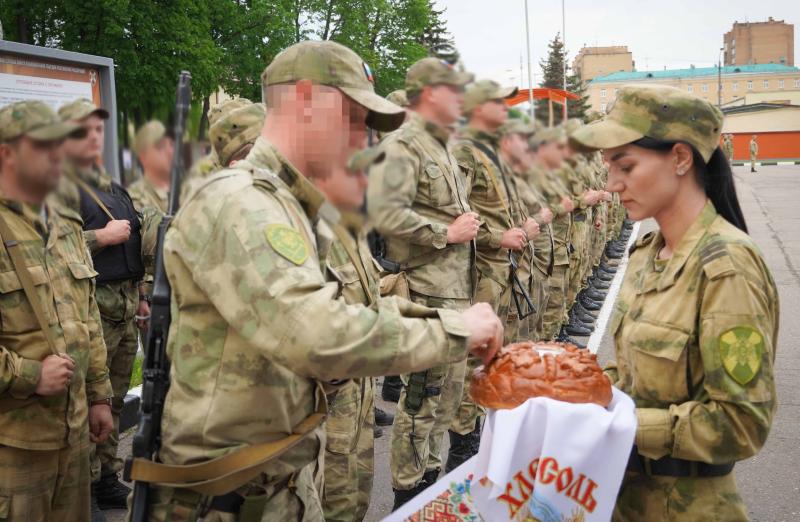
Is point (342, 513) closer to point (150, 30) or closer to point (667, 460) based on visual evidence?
point (667, 460)

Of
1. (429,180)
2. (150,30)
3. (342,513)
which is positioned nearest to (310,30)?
(150,30)

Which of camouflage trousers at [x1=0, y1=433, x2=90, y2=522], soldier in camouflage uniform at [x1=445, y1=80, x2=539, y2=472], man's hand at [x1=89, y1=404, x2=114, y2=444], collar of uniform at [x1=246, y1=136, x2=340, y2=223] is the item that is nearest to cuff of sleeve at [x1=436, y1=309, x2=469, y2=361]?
collar of uniform at [x1=246, y1=136, x2=340, y2=223]

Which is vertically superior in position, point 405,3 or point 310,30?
point 310,30

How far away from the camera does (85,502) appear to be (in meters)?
3.17

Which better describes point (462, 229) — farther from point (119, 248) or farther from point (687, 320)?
point (687, 320)

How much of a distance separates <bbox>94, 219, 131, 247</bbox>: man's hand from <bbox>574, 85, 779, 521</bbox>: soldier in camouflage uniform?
3.24 metres

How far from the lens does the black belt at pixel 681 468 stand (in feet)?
6.68

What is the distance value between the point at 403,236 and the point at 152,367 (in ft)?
7.99

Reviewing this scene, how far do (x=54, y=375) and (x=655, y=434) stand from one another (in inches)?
92.7

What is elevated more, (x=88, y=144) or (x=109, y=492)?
(x=88, y=144)

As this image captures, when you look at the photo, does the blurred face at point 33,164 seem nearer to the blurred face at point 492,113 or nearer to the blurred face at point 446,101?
the blurred face at point 446,101

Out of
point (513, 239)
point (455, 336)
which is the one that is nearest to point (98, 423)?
point (455, 336)

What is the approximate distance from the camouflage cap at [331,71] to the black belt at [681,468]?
127 centimetres

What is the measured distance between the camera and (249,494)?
6.86ft
